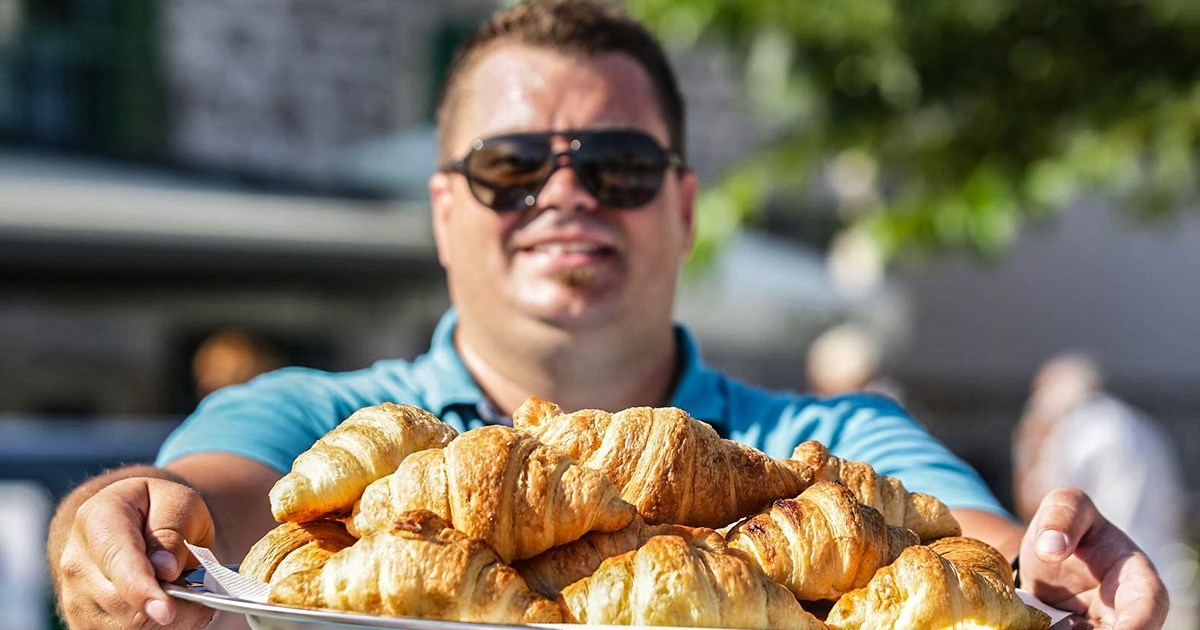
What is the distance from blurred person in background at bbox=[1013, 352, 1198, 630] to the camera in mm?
7094

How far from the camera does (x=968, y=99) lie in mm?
6867

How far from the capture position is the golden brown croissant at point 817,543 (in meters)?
1.30

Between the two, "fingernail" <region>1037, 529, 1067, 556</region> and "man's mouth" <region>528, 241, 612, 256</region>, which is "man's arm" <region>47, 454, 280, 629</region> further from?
"fingernail" <region>1037, 529, 1067, 556</region>

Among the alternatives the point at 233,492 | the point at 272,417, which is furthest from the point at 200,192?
the point at 233,492

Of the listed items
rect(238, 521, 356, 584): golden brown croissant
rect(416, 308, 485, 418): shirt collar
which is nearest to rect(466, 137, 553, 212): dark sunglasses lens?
rect(416, 308, 485, 418): shirt collar

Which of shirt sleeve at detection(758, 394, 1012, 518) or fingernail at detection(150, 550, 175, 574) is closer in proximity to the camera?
fingernail at detection(150, 550, 175, 574)

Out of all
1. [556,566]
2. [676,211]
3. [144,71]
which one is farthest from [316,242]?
[556,566]

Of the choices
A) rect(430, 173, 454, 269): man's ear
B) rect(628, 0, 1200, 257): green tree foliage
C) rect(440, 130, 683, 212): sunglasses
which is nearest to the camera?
rect(440, 130, 683, 212): sunglasses

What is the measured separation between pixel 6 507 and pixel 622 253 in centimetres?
372

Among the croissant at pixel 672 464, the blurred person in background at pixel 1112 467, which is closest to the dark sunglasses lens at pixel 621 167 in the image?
the croissant at pixel 672 464

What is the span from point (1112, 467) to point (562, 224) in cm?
583

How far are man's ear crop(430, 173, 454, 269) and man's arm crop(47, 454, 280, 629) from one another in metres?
0.91

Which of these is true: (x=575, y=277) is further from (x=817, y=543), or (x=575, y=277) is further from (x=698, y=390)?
(x=817, y=543)

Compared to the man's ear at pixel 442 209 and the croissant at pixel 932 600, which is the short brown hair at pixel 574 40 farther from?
the croissant at pixel 932 600
